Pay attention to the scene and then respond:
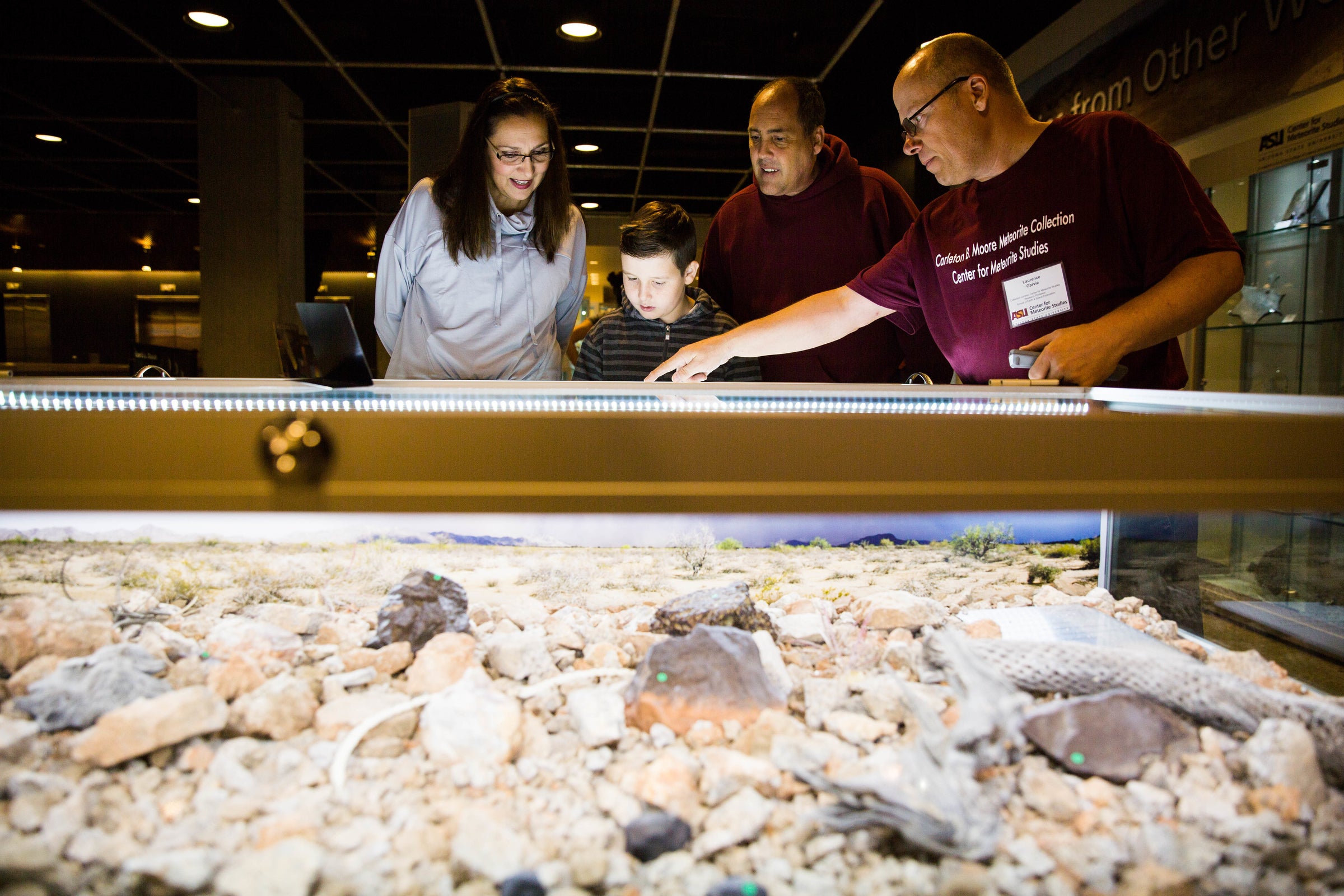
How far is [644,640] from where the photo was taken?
82cm

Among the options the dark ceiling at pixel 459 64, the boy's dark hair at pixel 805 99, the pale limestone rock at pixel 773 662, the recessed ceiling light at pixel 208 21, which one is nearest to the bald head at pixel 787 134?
the boy's dark hair at pixel 805 99

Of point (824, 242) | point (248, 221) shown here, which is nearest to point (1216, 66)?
point (824, 242)

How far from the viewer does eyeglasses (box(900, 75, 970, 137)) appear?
149 cm

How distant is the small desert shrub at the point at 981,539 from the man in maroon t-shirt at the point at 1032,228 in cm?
62

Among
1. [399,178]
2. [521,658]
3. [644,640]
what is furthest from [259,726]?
[399,178]

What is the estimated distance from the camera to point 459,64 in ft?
16.4

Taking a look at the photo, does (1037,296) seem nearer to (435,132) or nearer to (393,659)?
(393,659)

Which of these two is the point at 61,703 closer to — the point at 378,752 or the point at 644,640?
the point at 378,752

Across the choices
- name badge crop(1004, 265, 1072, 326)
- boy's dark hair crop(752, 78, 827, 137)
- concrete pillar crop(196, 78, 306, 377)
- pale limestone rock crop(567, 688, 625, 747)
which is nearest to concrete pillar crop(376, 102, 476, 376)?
concrete pillar crop(196, 78, 306, 377)

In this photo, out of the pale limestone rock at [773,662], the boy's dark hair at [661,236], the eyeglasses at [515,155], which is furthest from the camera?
the boy's dark hair at [661,236]

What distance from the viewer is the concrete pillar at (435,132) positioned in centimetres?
441

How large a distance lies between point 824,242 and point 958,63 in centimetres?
73

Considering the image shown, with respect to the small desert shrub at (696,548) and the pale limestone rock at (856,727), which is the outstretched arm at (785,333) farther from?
the pale limestone rock at (856,727)

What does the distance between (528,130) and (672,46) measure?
3.55 m
